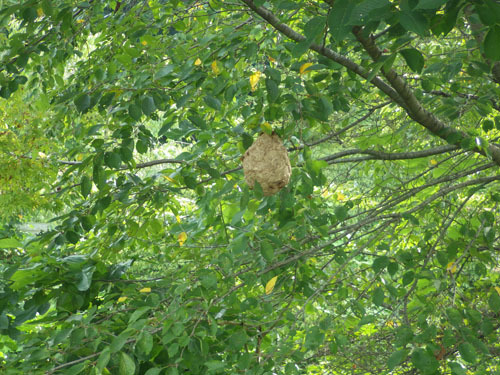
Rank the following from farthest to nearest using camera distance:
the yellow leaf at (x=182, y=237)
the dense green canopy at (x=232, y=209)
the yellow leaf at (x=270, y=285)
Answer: the yellow leaf at (x=182, y=237) < the yellow leaf at (x=270, y=285) < the dense green canopy at (x=232, y=209)

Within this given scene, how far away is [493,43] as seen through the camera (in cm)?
88

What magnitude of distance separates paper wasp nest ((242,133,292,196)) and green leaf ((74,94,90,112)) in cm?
49

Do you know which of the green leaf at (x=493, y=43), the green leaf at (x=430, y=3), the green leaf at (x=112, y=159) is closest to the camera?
the green leaf at (x=430, y=3)

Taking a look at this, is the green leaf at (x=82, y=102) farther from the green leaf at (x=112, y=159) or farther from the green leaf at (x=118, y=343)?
the green leaf at (x=118, y=343)

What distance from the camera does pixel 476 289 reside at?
267 centimetres

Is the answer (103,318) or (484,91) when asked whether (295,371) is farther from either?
(484,91)

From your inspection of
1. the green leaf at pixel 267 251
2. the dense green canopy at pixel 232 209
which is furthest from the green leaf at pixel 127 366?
the green leaf at pixel 267 251

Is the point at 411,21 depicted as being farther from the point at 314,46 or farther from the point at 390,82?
the point at 390,82

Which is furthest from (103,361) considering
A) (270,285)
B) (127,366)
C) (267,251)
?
(270,285)

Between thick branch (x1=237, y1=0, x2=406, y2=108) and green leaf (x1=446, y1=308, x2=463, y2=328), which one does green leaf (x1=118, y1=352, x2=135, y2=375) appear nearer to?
green leaf (x1=446, y1=308, x2=463, y2=328)

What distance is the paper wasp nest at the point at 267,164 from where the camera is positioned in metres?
1.50

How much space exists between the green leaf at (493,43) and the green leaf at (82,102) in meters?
1.09

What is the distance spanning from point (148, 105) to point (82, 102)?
20 cm

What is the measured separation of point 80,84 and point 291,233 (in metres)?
1.06
